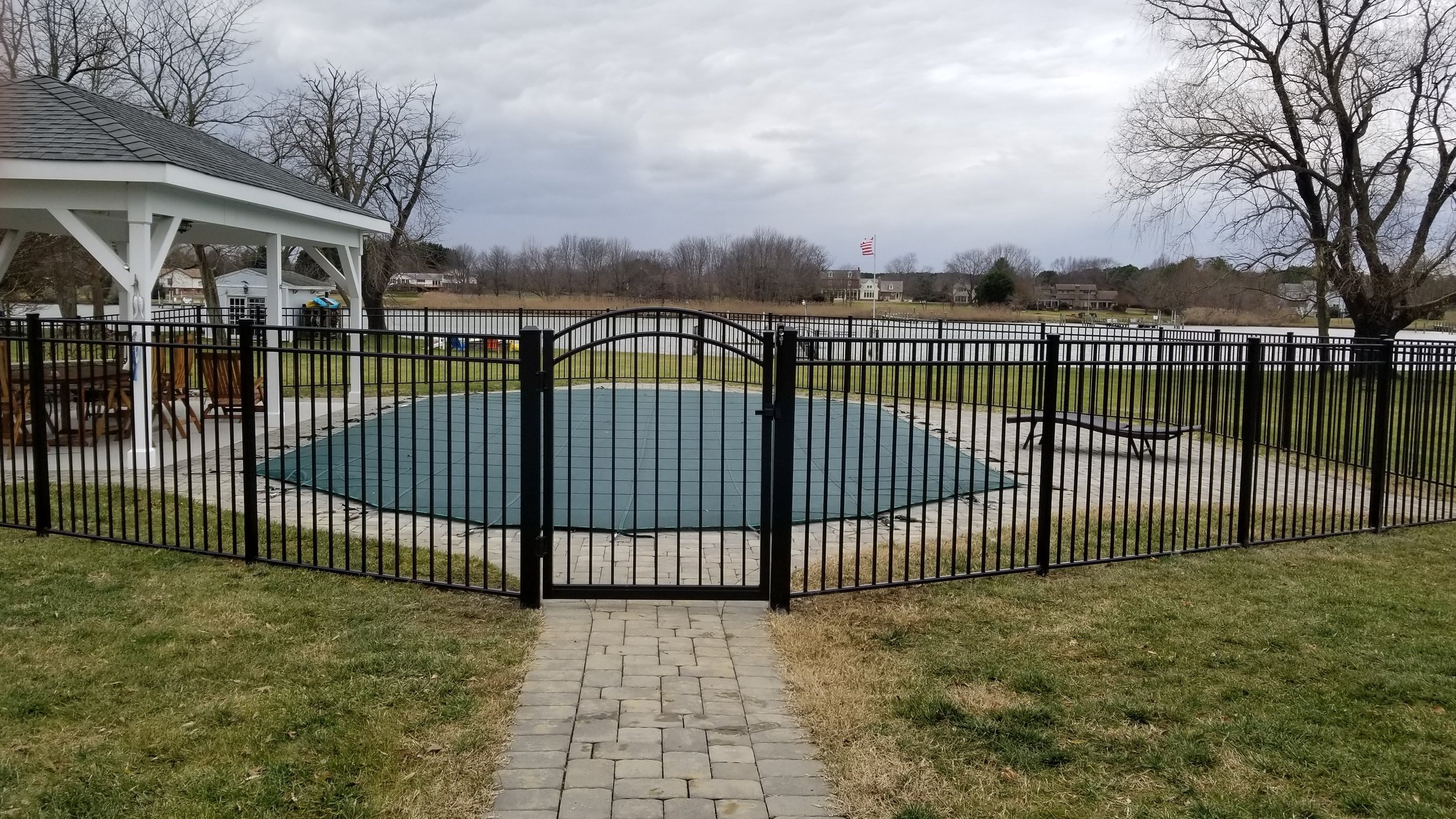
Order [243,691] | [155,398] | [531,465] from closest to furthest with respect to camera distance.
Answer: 1. [243,691]
2. [531,465]
3. [155,398]

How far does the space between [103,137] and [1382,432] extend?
12.8 m

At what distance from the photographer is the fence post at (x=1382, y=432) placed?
762 centimetres

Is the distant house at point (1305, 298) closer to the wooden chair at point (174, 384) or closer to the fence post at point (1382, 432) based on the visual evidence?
the fence post at point (1382, 432)

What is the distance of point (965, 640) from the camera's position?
525 cm

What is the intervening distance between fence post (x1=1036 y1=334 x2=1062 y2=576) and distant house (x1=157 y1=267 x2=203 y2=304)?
35.7 meters

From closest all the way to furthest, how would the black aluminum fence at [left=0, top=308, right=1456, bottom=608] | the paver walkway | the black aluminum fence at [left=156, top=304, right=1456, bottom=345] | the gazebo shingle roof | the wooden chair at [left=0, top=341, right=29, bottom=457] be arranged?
the paver walkway < the black aluminum fence at [left=0, top=308, right=1456, bottom=608] < the wooden chair at [left=0, top=341, right=29, bottom=457] < the gazebo shingle roof < the black aluminum fence at [left=156, top=304, right=1456, bottom=345]

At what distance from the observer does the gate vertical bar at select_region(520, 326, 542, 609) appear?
542 cm

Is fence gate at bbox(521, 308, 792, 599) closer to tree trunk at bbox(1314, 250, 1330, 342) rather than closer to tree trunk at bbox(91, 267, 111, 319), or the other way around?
tree trunk at bbox(1314, 250, 1330, 342)

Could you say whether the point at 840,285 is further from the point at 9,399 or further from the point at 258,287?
the point at 9,399

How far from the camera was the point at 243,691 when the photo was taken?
4348 mm

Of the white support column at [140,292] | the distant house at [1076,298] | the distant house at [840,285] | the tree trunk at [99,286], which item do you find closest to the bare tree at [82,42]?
the tree trunk at [99,286]

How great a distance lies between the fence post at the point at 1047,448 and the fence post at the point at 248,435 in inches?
197

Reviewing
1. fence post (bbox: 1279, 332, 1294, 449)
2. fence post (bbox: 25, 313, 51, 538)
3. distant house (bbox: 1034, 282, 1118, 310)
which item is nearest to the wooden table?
fence post (bbox: 25, 313, 51, 538)

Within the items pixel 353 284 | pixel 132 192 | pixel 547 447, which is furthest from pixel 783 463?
pixel 353 284
